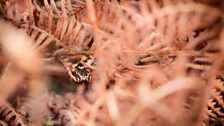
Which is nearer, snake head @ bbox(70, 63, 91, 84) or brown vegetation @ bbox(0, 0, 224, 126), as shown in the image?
brown vegetation @ bbox(0, 0, 224, 126)

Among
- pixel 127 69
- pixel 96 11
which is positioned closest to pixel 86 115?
pixel 127 69

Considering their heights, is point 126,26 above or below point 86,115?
above

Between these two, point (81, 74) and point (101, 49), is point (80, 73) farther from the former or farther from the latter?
point (101, 49)

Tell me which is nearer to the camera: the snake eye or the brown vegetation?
the brown vegetation

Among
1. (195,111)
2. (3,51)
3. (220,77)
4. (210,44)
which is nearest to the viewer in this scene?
(195,111)

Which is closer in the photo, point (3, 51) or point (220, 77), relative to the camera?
point (220, 77)

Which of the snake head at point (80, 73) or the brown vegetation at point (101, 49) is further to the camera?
the snake head at point (80, 73)

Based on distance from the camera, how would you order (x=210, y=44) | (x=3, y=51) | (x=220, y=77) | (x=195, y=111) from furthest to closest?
(x=3, y=51), (x=220, y=77), (x=210, y=44), (x=195, y=111)

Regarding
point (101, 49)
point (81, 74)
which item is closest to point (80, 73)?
point (81, 74)

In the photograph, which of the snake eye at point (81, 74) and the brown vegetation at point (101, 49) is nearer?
the brown vegetation at point (101, 49)

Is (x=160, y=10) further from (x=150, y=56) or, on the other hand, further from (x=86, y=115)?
(x=86, y=115)
